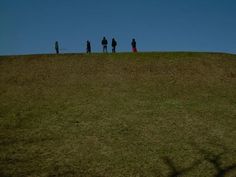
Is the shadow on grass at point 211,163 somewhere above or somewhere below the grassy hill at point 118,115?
below

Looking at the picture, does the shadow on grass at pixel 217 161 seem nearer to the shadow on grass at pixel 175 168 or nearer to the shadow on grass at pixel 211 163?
the shadow on grass at pixel 211 163

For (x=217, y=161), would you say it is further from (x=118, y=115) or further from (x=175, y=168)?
(x=118, y=115)

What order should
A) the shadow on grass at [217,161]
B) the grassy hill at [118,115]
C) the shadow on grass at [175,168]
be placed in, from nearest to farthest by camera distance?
the shadow on grass at [175,168]
the shadow on grass at [217,161]
the grassy hill at [118,115]

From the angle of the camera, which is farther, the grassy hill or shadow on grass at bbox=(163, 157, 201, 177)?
the grassy hill

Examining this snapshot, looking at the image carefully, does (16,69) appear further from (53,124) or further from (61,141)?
(61,141)

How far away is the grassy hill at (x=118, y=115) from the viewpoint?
15297mm

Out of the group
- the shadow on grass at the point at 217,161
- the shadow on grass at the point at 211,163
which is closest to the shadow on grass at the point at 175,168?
the shadow on grass at the point at 211,163

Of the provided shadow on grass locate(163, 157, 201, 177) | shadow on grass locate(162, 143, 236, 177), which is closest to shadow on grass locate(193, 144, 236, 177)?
shadow on grass locate(162, 143, 236, 177)

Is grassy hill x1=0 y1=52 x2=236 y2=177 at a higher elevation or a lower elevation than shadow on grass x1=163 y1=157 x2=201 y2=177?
higher

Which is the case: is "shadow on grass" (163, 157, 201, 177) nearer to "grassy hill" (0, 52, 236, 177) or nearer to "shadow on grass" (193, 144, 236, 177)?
"grassy hill" (0, 52, 236, 177)

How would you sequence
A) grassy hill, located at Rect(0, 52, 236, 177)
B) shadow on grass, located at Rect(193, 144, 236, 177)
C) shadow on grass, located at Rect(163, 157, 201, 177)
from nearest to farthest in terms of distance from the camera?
1. shadow on grass, located at Rect(163, 157, 201, 177)
2. shadow on grass, located at Rect(193, 144, 236, 177)
3. grassy hill, located at Rect(0, 52, 236, 177)

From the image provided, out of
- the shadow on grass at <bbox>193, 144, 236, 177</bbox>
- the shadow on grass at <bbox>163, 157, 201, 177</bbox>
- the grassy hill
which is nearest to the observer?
the shadow on grass at <bbox>163, 157, 201, 177</bbox>

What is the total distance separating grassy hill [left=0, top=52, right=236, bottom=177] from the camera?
50.2 feet

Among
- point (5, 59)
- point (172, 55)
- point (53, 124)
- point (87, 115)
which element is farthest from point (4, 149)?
point (172, 55)
